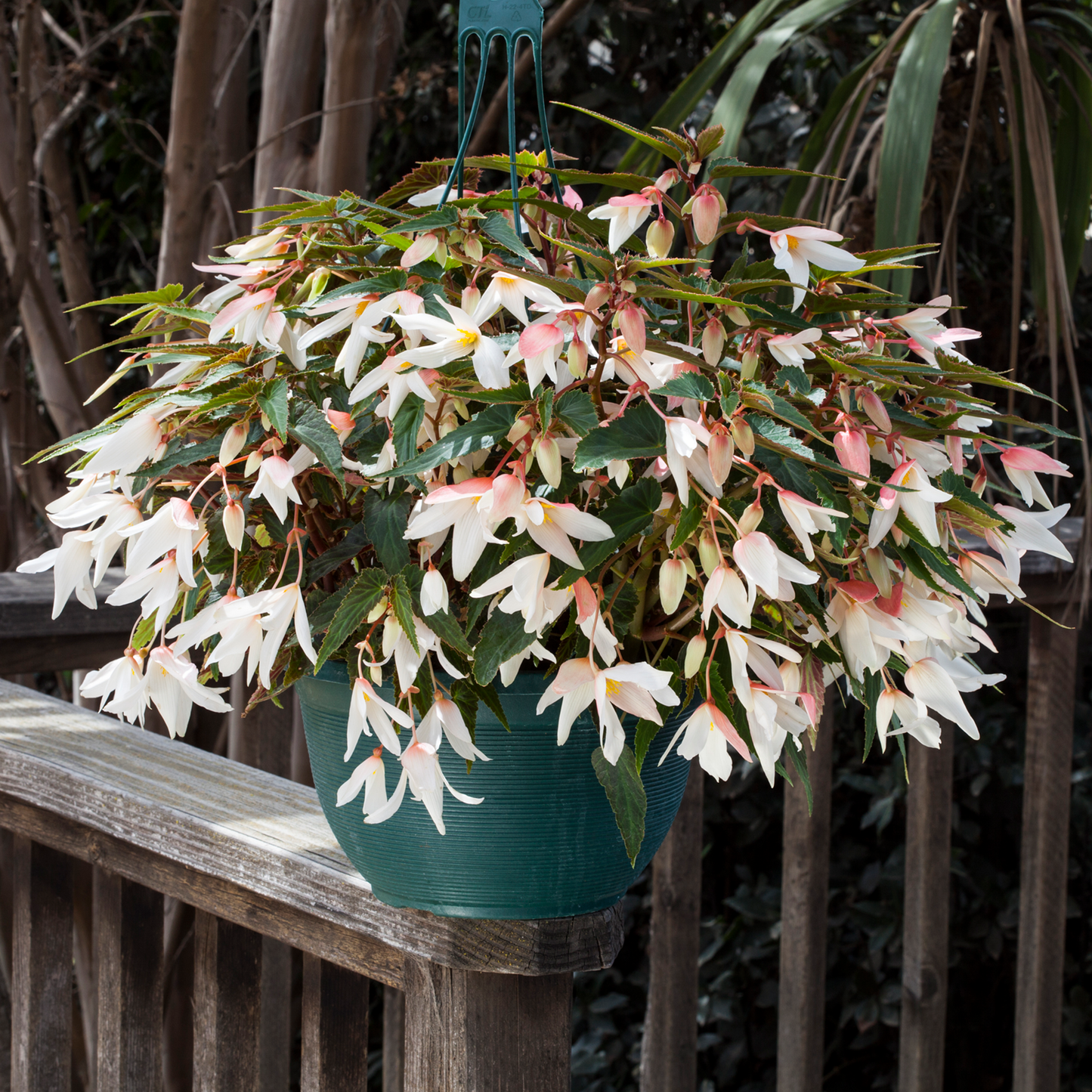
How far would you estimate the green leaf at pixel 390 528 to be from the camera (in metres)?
0.43

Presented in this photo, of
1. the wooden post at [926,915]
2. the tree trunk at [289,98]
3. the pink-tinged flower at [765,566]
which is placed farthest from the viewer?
the tree trunk at [289,98]

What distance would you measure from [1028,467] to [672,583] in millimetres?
190

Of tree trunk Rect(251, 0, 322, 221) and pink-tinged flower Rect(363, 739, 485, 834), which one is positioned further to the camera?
tree trunk Rect(251, 0, 322, 221)

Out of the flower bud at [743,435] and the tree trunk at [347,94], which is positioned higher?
the tree trunk at [347,94]

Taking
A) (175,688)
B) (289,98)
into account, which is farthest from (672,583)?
(289,98)

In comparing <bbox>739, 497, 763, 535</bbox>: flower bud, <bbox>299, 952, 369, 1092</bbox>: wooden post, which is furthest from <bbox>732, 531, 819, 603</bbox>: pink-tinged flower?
<bbox>299, 952, 369, 1092</bbox>: wooden post

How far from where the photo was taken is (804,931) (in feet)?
3.54

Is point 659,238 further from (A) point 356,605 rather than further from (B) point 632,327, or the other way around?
(A) point 356,605

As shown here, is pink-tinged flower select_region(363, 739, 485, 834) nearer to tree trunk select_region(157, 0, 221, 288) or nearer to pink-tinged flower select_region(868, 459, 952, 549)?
pink-tinged flower select_region(868, 459, 952, 549)

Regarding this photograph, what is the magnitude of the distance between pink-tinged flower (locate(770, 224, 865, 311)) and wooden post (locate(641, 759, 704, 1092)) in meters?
0.65

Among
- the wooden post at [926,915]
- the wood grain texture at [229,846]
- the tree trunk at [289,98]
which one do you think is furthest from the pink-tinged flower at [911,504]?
the tree trunk at [289,98]

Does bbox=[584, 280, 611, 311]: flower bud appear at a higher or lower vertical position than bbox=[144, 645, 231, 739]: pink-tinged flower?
higher

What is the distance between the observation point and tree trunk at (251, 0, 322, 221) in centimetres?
152

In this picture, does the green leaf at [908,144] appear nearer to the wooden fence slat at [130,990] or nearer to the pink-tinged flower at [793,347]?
the pink-tinged flower at [793,347]
